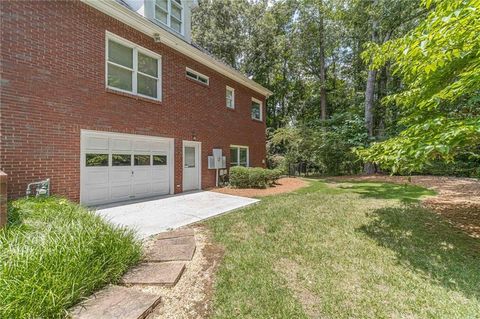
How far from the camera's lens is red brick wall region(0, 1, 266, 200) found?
5.04 m

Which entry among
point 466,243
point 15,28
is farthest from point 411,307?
point 15,28

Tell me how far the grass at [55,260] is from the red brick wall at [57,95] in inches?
82.3

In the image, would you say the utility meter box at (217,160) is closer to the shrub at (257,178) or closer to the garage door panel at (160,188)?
the shrub at (257,178)

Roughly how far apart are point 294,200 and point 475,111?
4.91m

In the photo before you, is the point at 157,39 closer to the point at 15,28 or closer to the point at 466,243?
the point at 15,28

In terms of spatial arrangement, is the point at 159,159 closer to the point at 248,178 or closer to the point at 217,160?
the point at 217,160

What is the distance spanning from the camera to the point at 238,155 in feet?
43.0

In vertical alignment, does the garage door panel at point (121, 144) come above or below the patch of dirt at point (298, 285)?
above

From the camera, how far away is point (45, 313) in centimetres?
209

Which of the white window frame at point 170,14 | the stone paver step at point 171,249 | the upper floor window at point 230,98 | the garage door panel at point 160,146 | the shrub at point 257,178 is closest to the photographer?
the stone paver step at point 171,249

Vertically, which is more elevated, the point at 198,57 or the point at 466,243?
the point at 198,57

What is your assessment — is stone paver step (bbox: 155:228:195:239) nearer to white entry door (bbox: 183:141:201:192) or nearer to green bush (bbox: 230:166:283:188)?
white entry door (bbox: 183:141:201:192)

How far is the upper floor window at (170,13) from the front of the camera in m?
9.38

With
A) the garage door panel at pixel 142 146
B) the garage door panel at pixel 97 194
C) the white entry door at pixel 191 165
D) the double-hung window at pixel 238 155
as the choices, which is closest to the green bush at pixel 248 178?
the white entry door at pixel 191 165
